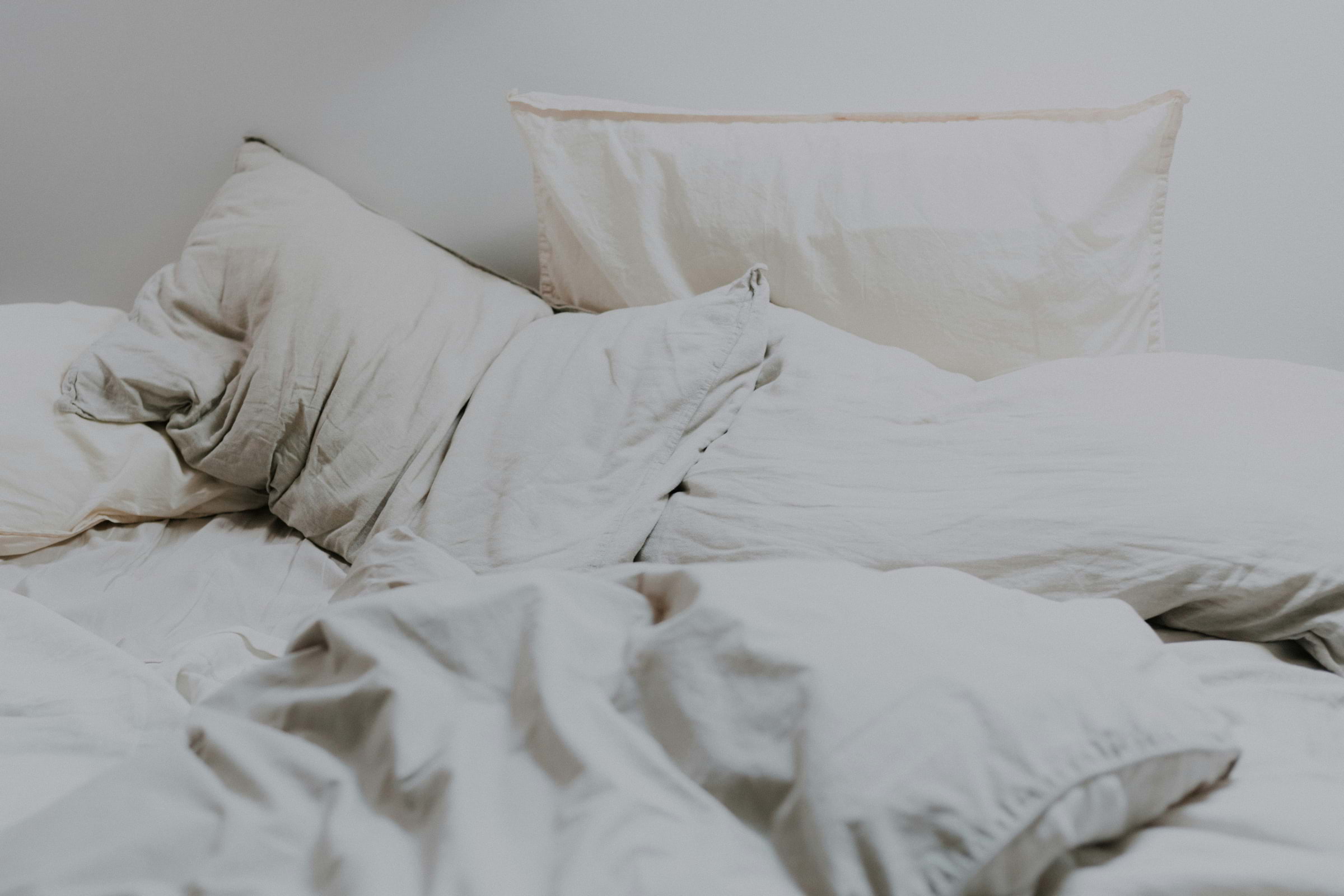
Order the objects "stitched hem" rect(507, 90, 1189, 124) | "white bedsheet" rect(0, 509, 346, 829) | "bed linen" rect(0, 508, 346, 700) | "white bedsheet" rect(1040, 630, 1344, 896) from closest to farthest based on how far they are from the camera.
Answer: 1. "white bedsheet" rect(1040, 630, 1344, 896)
2. "white bedsheet" rect(0, 509, 346, 829)
3. "bed linen" rect(0, 508, 346, 700)
4. "stitched hem" rect(507, 90, 1189, 124)

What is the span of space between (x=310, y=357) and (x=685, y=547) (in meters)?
0.53

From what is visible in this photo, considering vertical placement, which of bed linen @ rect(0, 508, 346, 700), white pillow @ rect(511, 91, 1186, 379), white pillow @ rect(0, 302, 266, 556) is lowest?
bed linen @ rect(0, 508, 346, 700)

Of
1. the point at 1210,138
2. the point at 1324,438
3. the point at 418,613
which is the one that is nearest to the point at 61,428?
the point at 418,613

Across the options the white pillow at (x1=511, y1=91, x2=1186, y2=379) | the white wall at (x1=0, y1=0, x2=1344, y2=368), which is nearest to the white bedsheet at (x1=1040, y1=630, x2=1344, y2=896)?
the white pillow at (x1=511, y1=91, x2=1186, y2=379)

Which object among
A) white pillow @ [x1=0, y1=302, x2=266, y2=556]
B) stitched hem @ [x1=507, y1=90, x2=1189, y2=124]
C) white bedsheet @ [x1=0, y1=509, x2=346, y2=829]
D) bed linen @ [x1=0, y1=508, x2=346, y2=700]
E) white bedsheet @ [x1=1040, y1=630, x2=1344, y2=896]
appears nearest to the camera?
white bedsheet @ [x1=1040, y1=630, x2=1344, y2=896]

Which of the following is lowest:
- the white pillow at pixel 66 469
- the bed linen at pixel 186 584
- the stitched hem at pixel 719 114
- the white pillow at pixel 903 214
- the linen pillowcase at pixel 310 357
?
the bed linen at pixel 186 584

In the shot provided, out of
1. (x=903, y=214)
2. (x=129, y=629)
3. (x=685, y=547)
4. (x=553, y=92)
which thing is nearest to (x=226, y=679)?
(x=129, y=629)

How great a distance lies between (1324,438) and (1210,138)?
656 mm

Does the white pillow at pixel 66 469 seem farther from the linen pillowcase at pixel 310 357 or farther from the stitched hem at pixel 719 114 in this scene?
the stitched hem at pixel 719 114

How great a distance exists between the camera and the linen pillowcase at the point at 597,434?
0.89 metres

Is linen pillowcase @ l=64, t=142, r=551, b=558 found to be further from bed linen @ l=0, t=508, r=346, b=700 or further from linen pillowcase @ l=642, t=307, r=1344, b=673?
linen pillowcase @ l=642, t=307, r=1344, b=673

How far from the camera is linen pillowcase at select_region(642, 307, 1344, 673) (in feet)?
2.23

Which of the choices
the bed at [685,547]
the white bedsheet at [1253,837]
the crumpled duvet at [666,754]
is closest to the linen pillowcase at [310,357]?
the bed at [685,547]

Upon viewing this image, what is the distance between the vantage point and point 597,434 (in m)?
0.95
